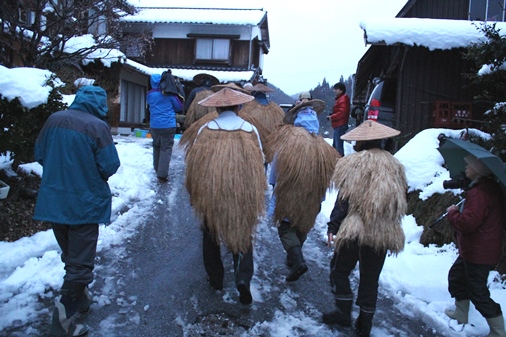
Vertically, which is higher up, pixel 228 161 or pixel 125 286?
pixel 228 161

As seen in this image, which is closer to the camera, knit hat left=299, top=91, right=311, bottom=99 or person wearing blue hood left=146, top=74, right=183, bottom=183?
knit hat left=299, top=91, right=311, bottom=99

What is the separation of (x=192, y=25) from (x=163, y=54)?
217 centimetres

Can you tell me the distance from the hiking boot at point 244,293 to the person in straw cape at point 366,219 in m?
0.70

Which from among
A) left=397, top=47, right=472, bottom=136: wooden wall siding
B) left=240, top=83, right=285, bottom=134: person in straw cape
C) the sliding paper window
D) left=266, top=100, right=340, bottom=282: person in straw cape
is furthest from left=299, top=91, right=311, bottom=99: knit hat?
the sliding paper window

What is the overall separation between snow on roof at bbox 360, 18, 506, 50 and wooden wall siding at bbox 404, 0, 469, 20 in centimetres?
591

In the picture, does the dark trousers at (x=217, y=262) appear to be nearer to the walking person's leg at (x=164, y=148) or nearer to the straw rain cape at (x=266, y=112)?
the straw rain cape at (x=266, y=112)

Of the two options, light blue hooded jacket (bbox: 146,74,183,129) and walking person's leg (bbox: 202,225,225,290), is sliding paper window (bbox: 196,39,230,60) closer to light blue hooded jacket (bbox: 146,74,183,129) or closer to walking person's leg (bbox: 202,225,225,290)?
light blue hooded jacket (bbox: 146,74,183,129)

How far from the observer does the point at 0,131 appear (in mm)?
4312

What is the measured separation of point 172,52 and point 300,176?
754 inches

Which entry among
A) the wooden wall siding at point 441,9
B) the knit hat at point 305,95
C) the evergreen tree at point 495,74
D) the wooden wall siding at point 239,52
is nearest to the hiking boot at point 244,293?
the knit hat at point 305,95

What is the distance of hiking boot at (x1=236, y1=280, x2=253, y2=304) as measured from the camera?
3.52m

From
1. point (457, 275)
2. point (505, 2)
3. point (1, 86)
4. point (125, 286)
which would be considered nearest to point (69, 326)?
point (125, 286)

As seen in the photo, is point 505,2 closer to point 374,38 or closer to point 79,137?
point 374,38

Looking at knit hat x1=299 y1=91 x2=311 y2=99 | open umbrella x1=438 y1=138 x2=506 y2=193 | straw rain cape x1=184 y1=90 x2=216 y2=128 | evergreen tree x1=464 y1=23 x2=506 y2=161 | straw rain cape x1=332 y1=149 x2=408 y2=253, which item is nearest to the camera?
open umbrella x1=438 y1=138 x2=506 y2=193
